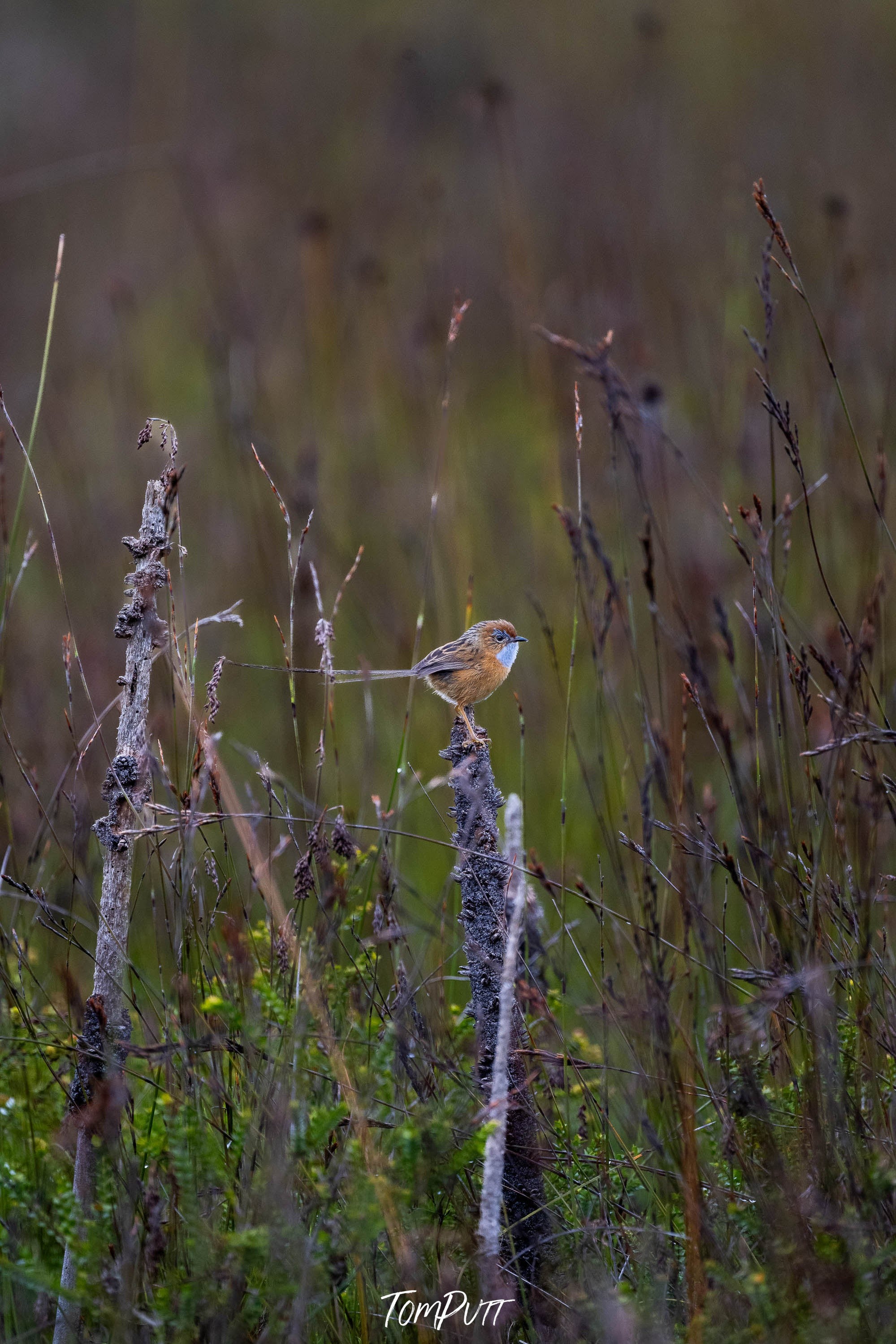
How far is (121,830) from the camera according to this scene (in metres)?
2.10

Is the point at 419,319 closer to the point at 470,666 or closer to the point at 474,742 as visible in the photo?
the point at 470,666

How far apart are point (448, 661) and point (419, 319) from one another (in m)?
3.89

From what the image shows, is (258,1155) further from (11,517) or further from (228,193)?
(228,193)

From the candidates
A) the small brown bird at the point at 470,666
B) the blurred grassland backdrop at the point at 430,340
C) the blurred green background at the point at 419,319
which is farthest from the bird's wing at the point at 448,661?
the blurred green background at the point at 419,319

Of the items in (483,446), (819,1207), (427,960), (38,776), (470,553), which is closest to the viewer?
(819,1207)

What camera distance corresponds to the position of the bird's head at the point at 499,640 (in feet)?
10.3

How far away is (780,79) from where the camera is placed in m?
11.4

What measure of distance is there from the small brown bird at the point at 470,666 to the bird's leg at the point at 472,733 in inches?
1.8

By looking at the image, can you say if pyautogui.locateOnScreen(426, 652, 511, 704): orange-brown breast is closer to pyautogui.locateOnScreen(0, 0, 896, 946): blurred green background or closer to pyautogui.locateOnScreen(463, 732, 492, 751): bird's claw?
pyautogui.locateOnScreen(463, 732, 492, 751): bird's claw

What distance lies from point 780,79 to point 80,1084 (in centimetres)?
1252

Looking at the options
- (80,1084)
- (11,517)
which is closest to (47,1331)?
(80,1084)

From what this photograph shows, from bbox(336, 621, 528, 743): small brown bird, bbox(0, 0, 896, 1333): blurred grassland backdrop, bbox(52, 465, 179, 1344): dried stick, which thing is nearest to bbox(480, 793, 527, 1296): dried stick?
bbox(0, 0, 896, 1333): blurred grassland backdrop

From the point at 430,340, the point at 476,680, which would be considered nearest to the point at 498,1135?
the point at 476,680

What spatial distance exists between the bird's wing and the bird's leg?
138 millimetres
